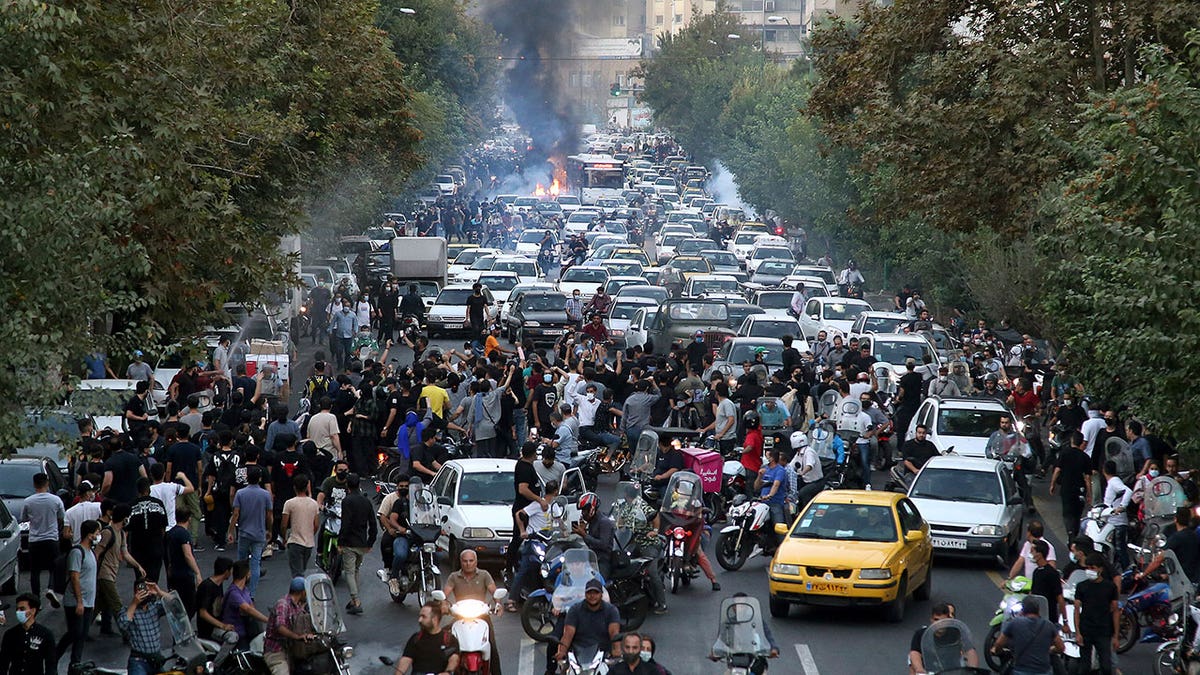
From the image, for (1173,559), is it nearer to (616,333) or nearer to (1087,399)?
(1087,399)

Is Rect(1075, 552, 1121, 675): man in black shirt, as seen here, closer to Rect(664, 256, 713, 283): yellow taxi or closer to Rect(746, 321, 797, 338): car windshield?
Rect(746, 321, 797, 338): car windshield

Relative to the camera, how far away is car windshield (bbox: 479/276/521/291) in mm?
46469

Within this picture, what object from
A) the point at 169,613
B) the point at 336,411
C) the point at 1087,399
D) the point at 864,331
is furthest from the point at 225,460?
the point at 864,331

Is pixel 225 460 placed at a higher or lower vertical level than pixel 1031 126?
lower

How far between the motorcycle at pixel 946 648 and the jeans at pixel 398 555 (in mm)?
6780

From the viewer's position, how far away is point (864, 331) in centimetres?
3509

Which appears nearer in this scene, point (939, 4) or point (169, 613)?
point (169, 613)

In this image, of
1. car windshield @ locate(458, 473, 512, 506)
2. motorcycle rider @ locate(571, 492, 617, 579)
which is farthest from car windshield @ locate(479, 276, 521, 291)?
motorcycle rider @ locate(571, 492, 617, 579)

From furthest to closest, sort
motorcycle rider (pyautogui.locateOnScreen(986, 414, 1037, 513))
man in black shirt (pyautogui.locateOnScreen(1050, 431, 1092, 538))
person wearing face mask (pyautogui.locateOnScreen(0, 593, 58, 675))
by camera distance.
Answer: motorcycle rider (pyautogui.locateOnScreen(986, 414, 1037, 513)) < man in black shirt (pyautogui.locateOnScreen(1050, 431, 1092, 538)) < person wearing face mask (pyautogui.locateOnScreen(0, 593, 58, 675))

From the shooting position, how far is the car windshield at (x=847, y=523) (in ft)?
57.8

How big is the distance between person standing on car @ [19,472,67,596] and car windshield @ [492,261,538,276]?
32816 mm

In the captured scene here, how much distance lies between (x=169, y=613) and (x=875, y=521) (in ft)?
24.7

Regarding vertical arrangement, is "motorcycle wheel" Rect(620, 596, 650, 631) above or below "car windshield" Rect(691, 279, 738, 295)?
above

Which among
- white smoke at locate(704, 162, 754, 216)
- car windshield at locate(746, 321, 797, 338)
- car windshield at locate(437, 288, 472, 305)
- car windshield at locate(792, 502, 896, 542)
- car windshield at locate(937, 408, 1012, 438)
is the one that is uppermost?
car windshield at locate(792, 502, 896, 542)
